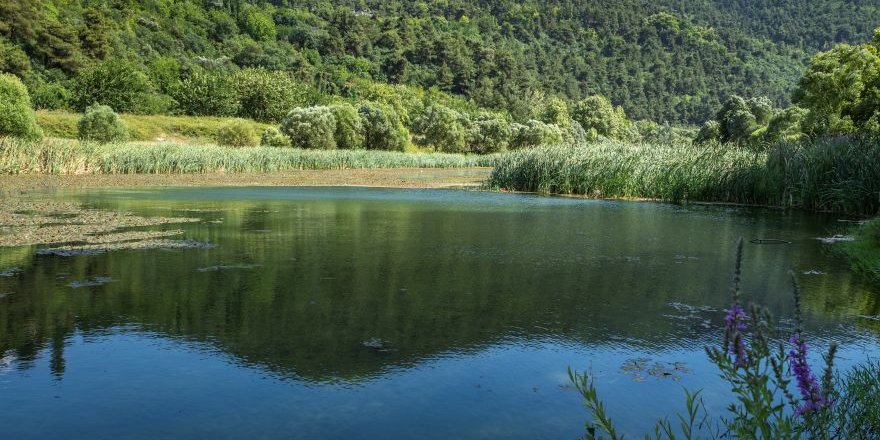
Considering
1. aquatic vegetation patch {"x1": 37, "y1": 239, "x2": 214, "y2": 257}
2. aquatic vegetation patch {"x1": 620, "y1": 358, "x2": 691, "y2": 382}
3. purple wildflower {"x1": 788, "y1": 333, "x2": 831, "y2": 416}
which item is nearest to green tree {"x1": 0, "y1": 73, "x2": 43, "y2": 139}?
aquatic vegetation patch {"x1": 37, "y1": 239, "x2": 214, "y2": 257}

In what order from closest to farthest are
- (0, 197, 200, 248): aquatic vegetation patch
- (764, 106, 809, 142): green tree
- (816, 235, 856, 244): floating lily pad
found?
(0, 197, 200, 248): aquatic vegetation patch, (816, 235, 856, 244): floating lily pad, (764, 106, 809, 142): green tree

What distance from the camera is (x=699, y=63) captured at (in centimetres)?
16512

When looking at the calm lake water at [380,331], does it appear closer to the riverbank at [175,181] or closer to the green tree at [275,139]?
the riverbank at [175,181]

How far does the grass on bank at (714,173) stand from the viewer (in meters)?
14.0

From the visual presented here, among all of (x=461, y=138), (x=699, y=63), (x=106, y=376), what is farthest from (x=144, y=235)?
(x=699, y=63)

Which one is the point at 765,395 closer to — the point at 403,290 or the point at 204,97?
the point at 403,290

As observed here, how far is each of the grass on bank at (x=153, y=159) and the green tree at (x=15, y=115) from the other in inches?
54.7

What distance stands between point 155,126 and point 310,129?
12.7 meters

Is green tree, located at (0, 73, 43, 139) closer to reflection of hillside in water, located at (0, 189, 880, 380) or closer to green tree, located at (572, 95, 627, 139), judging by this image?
reflection of hillside in water, located at (0, 189, 880, 380)

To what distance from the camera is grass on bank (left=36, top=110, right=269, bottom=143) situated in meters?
43.3

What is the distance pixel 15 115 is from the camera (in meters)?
28.1

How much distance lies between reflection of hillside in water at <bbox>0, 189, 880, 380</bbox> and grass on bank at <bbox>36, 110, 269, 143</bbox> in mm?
37958

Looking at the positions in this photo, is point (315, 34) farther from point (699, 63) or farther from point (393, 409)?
point (393, 409)

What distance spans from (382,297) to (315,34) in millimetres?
111913
